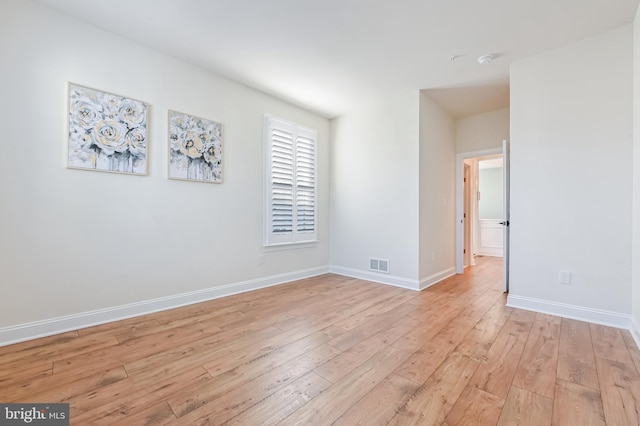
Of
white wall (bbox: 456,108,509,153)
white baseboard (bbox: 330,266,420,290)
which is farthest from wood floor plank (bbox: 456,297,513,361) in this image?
white wall (bbox: 456,108,509,153)

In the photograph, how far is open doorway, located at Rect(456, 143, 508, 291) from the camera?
489 cm

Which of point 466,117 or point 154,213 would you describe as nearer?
point 154,213

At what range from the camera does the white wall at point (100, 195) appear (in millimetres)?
2232

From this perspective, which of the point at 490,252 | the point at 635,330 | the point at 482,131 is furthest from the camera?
the point at 490,252

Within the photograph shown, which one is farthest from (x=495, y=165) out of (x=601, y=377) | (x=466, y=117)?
(x=601, y=377)

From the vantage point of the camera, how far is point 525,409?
1459 millimetres

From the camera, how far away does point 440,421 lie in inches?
53.9

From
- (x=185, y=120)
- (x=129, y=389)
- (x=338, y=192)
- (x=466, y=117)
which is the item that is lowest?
(x=129, y=389)

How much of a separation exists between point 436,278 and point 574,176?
2179 mm

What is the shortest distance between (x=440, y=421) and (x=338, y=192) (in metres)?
3.80

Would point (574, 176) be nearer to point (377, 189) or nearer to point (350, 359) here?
point (377, 189)

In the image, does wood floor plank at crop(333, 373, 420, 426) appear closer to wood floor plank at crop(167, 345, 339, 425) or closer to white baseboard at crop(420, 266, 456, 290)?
wood floor plank at crop(167, 345, 339, 425)

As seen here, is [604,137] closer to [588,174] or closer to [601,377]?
[588,174]
